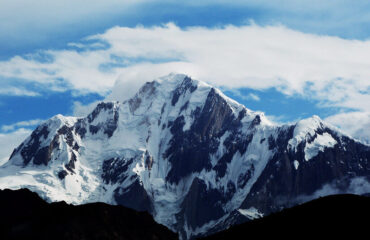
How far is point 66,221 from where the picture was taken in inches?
6545

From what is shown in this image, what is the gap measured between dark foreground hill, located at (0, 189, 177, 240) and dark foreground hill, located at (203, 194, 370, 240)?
20794mm

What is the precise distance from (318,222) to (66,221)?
61.1m

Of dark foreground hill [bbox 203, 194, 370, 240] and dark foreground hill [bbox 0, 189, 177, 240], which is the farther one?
dark foreground hill [bbox 0, 189, 177, 240]

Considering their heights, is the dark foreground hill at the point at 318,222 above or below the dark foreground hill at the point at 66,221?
below

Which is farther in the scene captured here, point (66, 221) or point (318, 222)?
point (66, 221)

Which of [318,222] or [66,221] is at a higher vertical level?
[66,221]

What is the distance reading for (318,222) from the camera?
16550 centimetres

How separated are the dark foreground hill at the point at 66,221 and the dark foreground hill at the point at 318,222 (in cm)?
2079

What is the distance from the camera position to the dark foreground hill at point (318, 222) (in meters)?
156

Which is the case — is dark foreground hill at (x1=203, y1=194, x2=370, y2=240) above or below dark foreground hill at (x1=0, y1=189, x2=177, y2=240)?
below

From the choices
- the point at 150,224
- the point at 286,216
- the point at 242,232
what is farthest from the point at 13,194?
the point at 286,216

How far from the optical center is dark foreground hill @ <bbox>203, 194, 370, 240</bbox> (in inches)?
6152

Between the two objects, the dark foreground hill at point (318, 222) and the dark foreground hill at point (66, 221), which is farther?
the dark foreground hill at point (66, 221)

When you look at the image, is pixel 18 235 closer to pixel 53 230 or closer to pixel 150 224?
pixel 53 230
